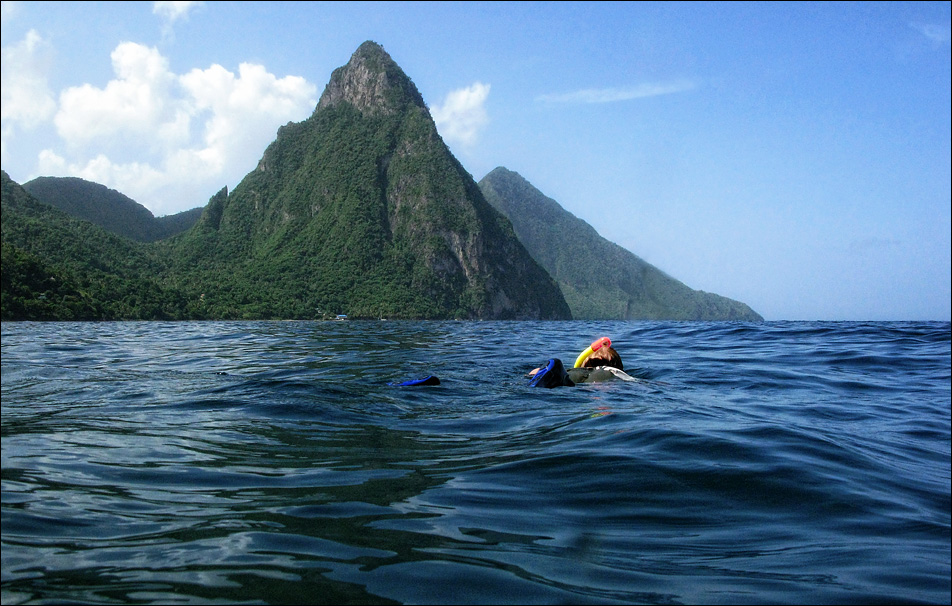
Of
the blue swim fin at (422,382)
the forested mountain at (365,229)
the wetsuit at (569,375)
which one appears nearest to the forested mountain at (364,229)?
the forested mountain at (365,229)

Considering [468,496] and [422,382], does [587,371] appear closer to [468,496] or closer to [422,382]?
[422,382]

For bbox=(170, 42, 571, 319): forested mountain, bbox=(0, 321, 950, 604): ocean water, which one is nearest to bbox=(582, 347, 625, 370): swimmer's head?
bbox=(0, 321, 950, 604): ocean water

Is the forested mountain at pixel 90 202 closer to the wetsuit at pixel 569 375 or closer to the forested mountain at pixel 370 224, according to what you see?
the wetsuit at pixel 569 375

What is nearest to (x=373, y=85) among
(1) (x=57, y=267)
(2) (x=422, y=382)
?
(2) (x=422, y=382)

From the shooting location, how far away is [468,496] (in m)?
4.32

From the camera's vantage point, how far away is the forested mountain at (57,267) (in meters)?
3.93

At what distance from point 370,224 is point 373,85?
178ft

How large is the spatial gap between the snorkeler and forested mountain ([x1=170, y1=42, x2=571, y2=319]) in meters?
110

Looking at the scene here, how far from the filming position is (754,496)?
4336 millimetres

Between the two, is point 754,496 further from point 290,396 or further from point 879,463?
point 290,396

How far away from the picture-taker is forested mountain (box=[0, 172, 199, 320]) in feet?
12.9

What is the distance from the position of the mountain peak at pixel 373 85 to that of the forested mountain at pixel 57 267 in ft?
600

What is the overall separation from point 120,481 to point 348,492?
165cm

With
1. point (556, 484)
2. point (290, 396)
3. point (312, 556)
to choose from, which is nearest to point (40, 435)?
point (290, 396)
